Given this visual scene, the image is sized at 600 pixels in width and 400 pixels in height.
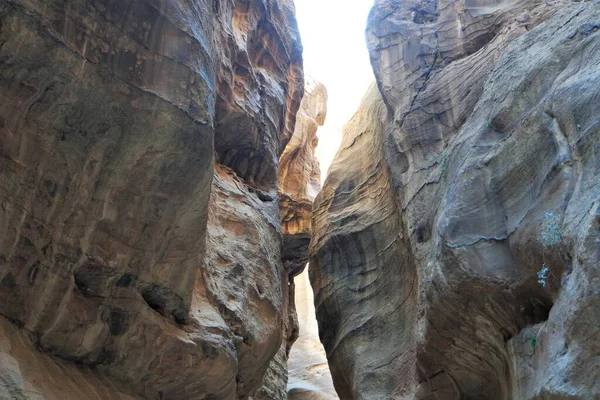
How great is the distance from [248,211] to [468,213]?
381 cm

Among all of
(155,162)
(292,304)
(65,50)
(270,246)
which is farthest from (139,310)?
(292,304)

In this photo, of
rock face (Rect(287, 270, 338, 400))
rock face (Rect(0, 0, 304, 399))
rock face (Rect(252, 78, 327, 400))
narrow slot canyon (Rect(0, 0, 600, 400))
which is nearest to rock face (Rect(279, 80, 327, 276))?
rock face (Rect(252, 78, 327, 400))

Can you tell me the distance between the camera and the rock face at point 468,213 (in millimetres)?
6844

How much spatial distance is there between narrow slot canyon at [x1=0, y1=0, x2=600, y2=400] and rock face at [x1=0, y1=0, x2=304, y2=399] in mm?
20

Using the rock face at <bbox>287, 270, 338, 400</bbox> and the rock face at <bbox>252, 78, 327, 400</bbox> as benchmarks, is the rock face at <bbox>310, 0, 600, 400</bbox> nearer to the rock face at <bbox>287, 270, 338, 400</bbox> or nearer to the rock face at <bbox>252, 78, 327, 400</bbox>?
the rock face at <bbox>252, 78, 327, 400</bbox>

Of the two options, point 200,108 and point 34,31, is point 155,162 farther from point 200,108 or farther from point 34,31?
point 34,31

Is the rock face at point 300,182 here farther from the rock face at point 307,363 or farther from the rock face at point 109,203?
the rock face at point 109,203

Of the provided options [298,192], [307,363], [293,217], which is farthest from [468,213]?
[307,363]

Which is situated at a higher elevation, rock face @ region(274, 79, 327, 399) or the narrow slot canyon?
rock face @ region(274, 79, 327, 399)

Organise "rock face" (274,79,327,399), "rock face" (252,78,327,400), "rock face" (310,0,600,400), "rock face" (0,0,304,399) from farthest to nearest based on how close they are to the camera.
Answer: "rock face" (274,79,327,399)
"rock face" (252,78,327,400)
"rock face" (310,0,600,400)
"rock face" (0,0,304,399)

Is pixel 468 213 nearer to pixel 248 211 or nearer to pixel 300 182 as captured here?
pixel 248 211

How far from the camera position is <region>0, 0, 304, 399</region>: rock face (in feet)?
20.9

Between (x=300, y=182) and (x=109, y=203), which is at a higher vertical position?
(x=300, y=182)

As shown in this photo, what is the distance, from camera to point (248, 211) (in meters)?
11.0
